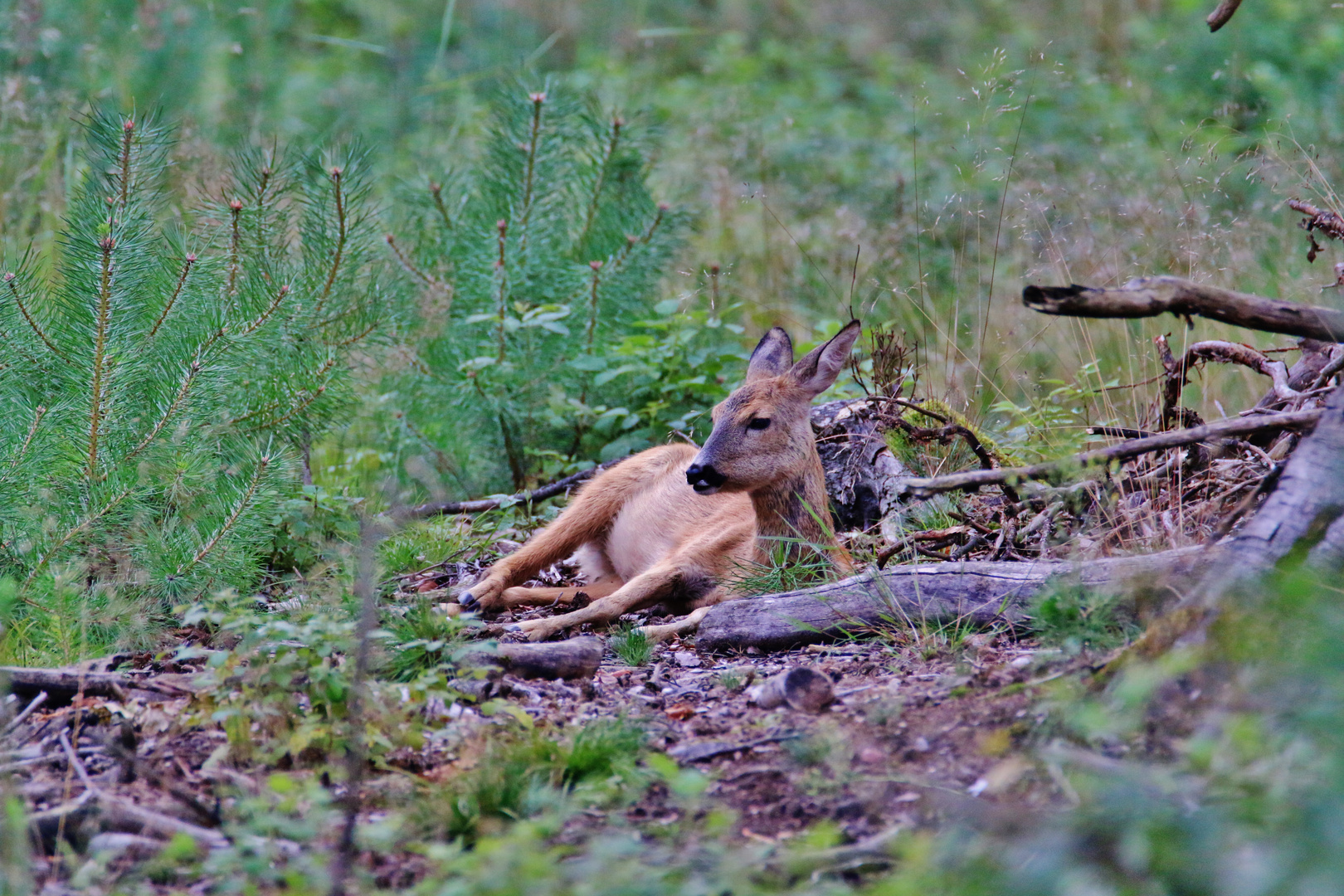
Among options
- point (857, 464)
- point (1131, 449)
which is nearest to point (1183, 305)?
point (1131, 449)

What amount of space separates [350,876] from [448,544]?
129 inches

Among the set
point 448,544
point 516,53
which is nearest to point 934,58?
point 516,53

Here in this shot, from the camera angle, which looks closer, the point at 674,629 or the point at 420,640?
the point at 420,640

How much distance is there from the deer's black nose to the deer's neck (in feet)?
0.89

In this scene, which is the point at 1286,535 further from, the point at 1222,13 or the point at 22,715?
the point at 22,715

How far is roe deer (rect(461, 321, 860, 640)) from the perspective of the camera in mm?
4742

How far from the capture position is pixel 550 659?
3514 mm

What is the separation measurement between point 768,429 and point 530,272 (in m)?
2.08

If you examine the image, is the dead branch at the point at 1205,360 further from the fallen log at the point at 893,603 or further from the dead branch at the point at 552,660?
the dead branch at the point at 552,660

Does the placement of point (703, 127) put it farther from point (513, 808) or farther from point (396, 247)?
point (513, 808)

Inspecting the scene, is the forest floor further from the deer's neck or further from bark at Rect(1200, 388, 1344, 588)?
the deer's neck

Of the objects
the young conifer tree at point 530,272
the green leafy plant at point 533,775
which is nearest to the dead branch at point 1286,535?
the green leafy plant at point 533,775

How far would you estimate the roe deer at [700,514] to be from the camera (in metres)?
4.74

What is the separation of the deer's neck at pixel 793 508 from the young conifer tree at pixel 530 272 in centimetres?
152
